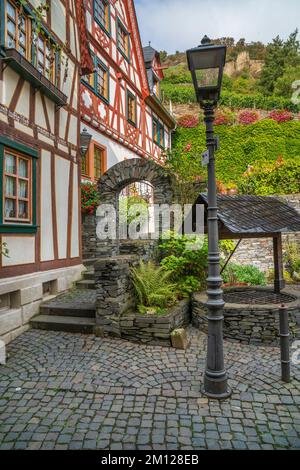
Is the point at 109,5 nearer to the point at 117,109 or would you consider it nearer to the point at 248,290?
the point at 117,109

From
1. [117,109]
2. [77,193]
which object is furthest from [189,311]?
Result: [117,109]

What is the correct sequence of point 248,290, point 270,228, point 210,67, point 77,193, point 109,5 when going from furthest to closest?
point 109,5 < point 77,193 < point 248,290 < point 270,228 < point 210,67

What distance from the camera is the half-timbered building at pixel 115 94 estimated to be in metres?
10.7

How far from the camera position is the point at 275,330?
520 centimetres

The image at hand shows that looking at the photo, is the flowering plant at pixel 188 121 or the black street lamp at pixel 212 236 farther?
the flowering plant at pixel 188 121

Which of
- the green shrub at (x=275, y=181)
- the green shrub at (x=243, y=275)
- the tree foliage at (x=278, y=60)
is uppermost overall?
the tree foliage at (x=278, y=60)

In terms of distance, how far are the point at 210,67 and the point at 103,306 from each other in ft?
12.4

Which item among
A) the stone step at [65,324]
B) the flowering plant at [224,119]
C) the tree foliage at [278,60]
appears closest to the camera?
the stone step at [65,324]

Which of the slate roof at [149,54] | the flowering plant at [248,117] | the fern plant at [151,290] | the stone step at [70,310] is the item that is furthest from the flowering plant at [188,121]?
the stone step at [70,310]

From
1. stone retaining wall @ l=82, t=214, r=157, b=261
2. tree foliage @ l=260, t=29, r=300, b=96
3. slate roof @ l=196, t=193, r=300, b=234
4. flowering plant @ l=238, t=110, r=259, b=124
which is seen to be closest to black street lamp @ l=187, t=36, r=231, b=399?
slate roof @ l=196, t=193, r=300, b=234

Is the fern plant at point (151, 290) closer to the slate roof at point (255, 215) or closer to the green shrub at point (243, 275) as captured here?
the slate roof at point (255, 215)

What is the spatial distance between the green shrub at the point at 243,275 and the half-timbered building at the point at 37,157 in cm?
398

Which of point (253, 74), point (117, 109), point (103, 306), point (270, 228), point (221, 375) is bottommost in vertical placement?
point (221, 375)

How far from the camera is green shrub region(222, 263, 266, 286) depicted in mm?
8828
